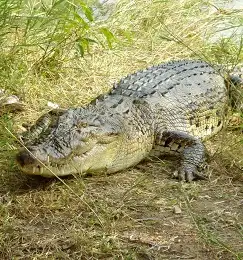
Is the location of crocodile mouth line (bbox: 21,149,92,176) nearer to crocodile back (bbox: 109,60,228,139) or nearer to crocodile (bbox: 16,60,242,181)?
crocodile (bbox: 16,60,242,181)

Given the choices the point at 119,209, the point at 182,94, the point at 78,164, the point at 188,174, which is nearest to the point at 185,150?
the point at 188,174

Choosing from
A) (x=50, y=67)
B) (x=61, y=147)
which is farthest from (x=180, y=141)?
(x=50, y=67)

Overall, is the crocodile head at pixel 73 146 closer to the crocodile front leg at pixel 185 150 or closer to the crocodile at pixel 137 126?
the crocodile at pixel 137 126

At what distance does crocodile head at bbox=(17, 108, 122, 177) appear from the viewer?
143 inches

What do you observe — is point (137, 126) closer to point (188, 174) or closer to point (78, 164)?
point (188, 174)

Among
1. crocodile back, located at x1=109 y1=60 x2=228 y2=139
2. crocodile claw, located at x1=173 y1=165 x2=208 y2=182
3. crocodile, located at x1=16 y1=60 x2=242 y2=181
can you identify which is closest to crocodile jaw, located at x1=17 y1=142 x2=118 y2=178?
crocodile, located at x1=16 y1=60 x2=242 y2=181

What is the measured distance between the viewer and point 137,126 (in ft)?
14.9

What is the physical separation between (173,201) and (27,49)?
2608mm

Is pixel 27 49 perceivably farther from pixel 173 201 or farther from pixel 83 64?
pixel 173 201

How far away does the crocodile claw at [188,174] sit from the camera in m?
4.18

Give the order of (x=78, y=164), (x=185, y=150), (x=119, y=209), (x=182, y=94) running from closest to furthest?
1. (x=119, y=209)
2. (x=78, y=164)
3. (x=185, y=150)
4. (x=182, y=94)

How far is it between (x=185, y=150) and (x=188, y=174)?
13.5 inches

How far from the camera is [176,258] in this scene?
3.05 metres

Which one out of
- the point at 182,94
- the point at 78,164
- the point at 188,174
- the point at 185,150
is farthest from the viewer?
the point at 182,94
